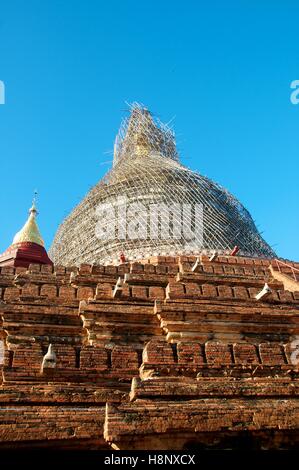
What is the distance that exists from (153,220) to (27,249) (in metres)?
5.80

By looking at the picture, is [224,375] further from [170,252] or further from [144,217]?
[144,217]

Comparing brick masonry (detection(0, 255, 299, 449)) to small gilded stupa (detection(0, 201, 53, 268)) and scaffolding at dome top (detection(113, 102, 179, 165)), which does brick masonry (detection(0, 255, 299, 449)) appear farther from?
scaffolding at dome top (detection(113, 102, 179, 165))

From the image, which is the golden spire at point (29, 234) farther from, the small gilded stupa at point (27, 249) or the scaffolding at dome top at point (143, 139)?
the scaffolding at dome top at point (143, 139)

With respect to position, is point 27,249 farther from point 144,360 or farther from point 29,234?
point 144,360

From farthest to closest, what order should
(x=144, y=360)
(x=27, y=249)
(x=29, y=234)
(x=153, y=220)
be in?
(x=153, y=220) < (x=29, y=234) < (x=27, y=249) < (x=144, y=360)

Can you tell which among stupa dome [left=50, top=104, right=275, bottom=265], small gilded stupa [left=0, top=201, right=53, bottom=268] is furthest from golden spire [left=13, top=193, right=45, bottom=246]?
stupa dome [left=50, top=104, right=275, bottom=265]

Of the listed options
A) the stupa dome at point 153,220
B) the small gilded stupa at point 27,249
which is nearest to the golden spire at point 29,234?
the small gilded stupa at point 27,249

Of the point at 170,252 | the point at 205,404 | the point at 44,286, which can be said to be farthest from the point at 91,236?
the point at 205,404

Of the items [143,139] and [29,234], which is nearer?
[29,234]

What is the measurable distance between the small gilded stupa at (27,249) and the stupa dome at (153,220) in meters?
2.61

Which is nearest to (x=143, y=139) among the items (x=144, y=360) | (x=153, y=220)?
(x=153, y=220)

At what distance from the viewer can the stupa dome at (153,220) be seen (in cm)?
1991

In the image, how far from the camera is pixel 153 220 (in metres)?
20.9

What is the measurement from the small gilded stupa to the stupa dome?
8.57 feet
